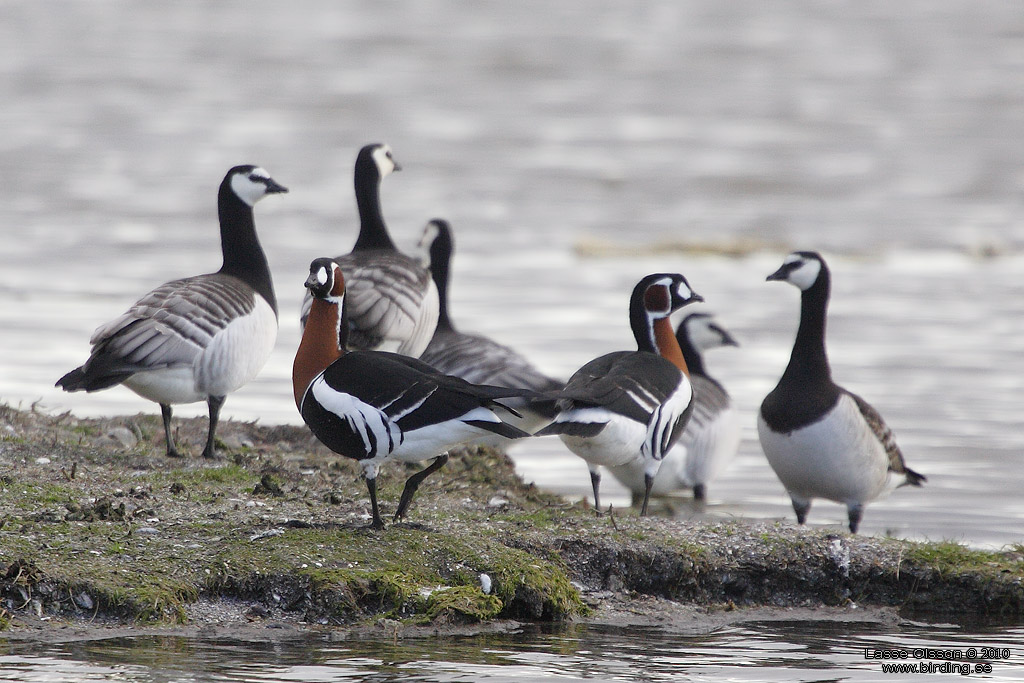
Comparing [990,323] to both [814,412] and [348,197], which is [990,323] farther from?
[348,197]

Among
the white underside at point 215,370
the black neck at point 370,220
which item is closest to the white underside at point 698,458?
the white underside at point 215,370

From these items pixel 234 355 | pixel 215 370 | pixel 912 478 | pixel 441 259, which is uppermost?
pixel 441 259

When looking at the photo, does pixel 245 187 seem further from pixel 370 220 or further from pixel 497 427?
pixel 497 427

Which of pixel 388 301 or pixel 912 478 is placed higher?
pixel 388 301

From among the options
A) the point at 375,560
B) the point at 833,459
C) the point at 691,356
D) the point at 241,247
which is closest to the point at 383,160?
the point at 241,247

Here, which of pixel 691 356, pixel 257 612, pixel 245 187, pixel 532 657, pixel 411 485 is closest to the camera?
pixel 532 657

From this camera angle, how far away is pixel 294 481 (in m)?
7.93

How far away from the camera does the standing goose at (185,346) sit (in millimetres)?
8352

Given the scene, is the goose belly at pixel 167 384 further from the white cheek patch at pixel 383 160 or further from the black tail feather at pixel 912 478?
the black tail feather at pixel 912 478

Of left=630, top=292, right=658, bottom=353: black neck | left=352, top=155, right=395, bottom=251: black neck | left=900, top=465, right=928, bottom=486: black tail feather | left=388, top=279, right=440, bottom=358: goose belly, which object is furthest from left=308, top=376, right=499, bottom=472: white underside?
left=352, top=155, right=395, bottom=251: black neck

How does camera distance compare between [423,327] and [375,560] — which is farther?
[423,327]

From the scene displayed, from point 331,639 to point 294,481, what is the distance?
225 cm

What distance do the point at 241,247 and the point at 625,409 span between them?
366 centimetres

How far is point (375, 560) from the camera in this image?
20.8ft
